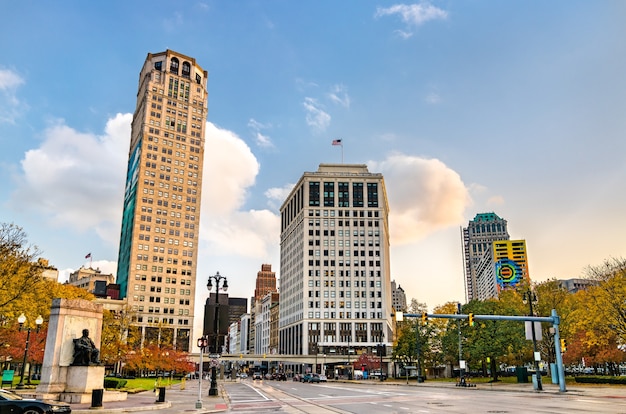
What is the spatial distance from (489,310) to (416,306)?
23.3 metres

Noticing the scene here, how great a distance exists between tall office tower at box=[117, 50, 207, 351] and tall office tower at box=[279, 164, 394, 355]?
3436 cm

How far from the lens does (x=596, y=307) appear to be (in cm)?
5425

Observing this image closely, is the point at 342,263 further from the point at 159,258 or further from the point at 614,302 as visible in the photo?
the point at 614,302

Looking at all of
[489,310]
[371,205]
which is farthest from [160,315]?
[489,310]

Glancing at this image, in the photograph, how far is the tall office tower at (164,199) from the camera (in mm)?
149625

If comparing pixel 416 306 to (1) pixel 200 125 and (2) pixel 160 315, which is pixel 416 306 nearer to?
(2) pixel 160 315

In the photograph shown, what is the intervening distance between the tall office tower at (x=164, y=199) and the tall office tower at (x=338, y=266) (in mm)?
34355

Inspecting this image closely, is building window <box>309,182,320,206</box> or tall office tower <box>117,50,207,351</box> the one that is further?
building window <box>309,182,320,206</box>

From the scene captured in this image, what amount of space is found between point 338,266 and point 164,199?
59.3m

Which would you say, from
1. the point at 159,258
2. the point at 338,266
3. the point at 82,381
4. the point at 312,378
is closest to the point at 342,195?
the point at 338,266

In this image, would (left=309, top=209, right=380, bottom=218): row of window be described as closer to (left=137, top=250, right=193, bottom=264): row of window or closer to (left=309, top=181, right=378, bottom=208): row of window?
(left=309, top=181, right=378, bottom=208): row of window

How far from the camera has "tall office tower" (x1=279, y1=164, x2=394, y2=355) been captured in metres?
150

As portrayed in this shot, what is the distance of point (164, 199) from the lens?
157625 millimetres

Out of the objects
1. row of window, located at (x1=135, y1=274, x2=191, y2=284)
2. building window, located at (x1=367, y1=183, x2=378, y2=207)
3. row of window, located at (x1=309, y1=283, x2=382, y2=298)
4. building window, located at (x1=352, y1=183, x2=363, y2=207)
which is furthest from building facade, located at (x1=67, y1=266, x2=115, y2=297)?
building window, located at (x1=367, y1=183, x2=378, y2=207)
